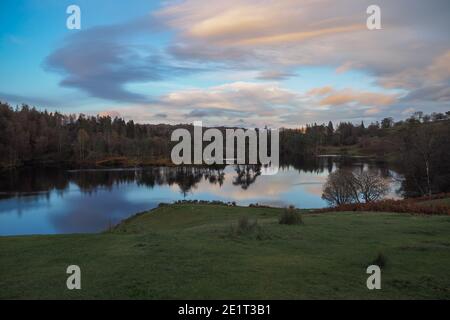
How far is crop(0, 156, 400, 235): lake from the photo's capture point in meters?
34.2

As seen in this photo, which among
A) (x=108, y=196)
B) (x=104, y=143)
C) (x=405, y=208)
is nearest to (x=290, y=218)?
(x=405, y=208)

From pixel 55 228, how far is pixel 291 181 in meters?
44.8

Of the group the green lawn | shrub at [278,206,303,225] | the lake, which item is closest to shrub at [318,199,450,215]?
the green lawn

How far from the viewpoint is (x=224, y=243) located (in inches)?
433

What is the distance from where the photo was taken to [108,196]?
172 feet

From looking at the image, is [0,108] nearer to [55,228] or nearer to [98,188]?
[98,188]

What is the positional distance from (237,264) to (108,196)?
46782mm

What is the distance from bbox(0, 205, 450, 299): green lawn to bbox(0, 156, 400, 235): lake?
19.8 metres

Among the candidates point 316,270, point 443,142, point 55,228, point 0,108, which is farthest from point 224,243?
point 0,108

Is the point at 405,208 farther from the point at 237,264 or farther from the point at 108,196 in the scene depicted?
the point at 108,196

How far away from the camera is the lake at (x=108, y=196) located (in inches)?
1347

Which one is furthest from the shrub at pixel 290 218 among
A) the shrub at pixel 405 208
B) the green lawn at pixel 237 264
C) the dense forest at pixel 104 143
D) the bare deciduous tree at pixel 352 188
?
the dense forest at pixel 104 143

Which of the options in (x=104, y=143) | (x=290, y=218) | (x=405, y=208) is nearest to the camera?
(x=290, y=218)

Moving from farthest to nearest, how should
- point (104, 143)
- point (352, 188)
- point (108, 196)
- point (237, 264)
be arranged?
point (104, 143), point (108, 196), point (352, 188), point (237, 264)
